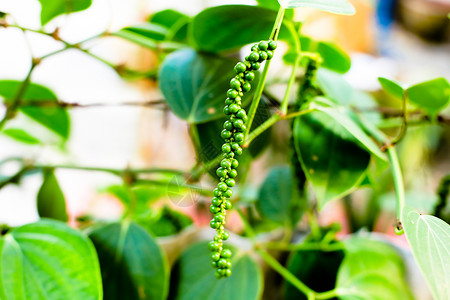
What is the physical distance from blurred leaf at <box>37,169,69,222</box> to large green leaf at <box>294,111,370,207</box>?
0.28 meters

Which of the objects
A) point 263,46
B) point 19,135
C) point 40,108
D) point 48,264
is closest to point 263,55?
point 263,46

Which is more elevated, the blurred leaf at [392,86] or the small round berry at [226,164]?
the blurred leaf at [392,86]

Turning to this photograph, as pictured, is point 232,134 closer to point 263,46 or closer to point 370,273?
point 263,46

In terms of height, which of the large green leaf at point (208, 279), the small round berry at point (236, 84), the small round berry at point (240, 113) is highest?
the small round berry at point (236, 84)

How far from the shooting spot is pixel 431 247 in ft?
0.80

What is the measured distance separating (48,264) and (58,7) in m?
0.25

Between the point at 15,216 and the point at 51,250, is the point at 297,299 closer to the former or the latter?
the point at 51,250

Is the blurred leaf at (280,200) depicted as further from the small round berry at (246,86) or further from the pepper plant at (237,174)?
the small round berry at (246,86)

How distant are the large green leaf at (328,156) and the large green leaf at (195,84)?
91mm

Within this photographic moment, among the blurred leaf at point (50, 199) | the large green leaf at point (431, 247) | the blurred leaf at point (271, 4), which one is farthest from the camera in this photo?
the blurred leaf at point (50, 199)

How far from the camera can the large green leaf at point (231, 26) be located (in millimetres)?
340

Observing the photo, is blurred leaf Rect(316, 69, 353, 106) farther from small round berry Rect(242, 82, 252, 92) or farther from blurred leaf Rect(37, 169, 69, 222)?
blurred leaf Rect(37, 169, 69, 222)

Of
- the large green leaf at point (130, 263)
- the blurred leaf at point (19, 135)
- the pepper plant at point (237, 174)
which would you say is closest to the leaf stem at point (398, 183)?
the pepper plant at point (237, 174)

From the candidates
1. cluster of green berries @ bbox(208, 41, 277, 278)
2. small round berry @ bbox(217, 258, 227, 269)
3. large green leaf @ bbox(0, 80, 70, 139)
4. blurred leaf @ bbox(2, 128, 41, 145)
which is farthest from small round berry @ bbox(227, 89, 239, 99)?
blurred leaf @ bbox(2, 128, 41, 145)
